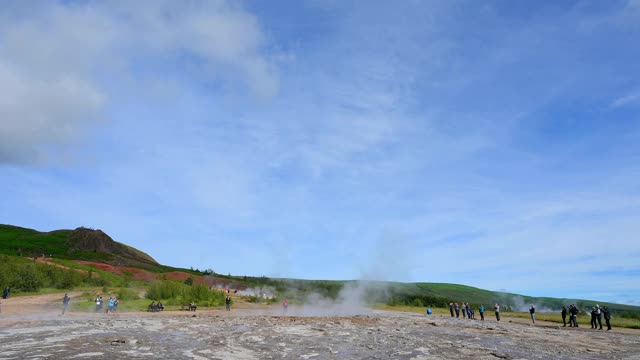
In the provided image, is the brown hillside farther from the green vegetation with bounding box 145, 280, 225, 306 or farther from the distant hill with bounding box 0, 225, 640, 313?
the green vegetation with bounding box 145, 280, 225, 306

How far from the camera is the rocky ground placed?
20031mm

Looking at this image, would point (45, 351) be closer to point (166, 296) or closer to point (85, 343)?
point (85, 343)

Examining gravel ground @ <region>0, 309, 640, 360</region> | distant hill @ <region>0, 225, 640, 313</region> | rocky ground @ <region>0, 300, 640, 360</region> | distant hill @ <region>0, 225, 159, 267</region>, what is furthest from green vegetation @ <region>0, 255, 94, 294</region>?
distant hill @ <region>0, 225, 159, 267</region>

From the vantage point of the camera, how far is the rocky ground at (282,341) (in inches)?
789

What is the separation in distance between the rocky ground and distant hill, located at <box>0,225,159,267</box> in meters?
67.7

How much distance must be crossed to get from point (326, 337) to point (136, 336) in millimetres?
9976

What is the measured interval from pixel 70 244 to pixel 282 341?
95.3 m

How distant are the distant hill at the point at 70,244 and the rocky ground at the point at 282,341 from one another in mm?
67680

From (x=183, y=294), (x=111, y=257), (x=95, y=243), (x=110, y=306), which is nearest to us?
(x=110, y=306)

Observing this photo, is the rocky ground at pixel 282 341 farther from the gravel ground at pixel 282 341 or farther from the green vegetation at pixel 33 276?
the green vegetation at pixel 33 276

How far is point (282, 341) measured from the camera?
2464cm

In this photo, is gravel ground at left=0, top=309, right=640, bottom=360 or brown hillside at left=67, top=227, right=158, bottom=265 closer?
gravel ground at left=0, top=309, right=640, bottom=360

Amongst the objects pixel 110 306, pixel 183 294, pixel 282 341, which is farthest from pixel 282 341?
pixel 183 294

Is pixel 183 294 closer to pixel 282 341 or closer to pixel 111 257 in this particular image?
pixel 282 341
